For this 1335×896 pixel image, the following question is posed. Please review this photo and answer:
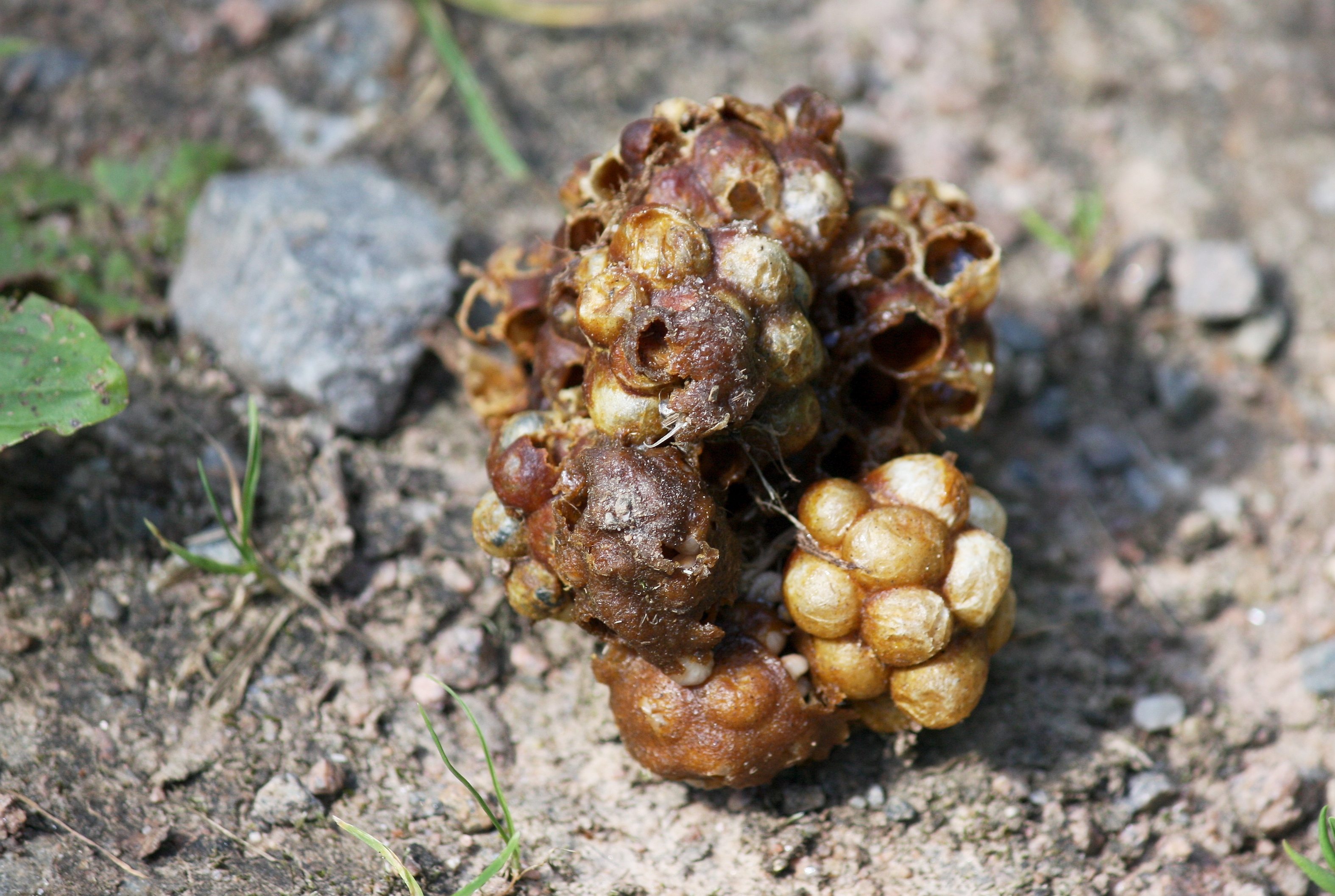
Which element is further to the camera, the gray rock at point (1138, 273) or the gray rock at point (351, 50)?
the gray rock at point (351, 50)

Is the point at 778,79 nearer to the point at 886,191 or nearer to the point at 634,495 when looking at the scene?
the point at 886,191

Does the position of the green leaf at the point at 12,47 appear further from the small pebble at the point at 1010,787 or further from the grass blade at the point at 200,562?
the small pebble at the point at 1010,787

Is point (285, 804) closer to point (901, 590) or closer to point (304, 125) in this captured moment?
point (901, 590)

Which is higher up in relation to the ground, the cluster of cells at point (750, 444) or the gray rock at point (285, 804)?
the cluster of cells at point (750, 444)

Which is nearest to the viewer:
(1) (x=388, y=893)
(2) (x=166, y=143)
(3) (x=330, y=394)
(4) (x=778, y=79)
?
(1) (x=388, y=893)

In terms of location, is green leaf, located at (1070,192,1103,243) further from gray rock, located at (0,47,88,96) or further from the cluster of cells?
gray rock, located at (0,47,88,96)

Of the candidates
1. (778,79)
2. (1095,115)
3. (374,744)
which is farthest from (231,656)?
(1095,115)

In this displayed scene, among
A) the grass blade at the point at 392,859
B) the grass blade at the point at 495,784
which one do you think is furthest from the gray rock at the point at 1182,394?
the grass blade at the point at 392,859
